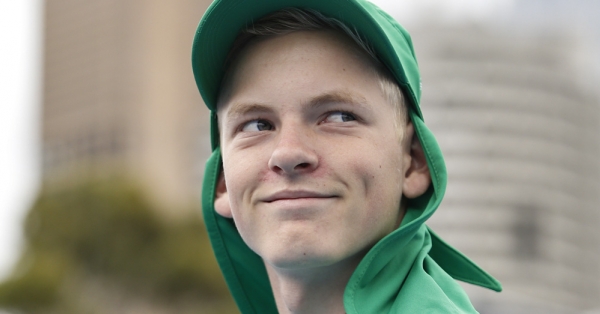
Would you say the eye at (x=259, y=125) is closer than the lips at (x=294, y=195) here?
No

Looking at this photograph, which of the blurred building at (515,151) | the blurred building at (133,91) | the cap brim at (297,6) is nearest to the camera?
the cap brim at (297,6)

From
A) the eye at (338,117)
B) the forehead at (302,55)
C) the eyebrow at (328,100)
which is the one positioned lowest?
the eye at (338,117)

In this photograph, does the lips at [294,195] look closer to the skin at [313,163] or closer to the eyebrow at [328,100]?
the skin at [313,163]

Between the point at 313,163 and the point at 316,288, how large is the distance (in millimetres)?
352

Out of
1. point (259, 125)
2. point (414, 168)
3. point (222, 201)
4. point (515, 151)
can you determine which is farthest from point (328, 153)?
point (515, 151)

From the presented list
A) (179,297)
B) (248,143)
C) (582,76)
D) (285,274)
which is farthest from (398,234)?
(582,76)

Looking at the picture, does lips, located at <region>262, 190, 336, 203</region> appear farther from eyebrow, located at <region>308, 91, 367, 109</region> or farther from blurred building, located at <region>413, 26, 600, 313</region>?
blurred building, located at <region>413, 26, 600, 313</region>

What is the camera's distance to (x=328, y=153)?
2119 mm

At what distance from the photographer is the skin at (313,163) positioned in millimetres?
2094

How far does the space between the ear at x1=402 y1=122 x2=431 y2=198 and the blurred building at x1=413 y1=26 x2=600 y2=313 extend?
251ft

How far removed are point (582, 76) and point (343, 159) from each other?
89.2 m

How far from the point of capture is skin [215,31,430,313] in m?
2.09

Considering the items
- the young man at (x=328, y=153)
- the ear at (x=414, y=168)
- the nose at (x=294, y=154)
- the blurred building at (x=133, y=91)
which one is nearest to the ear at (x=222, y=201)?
the young man at (x=328, y=153)

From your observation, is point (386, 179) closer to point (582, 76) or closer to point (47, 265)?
point (47, 265)
